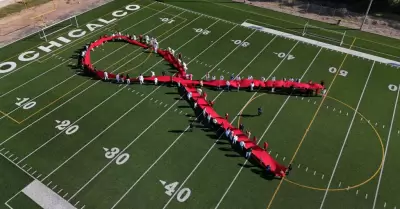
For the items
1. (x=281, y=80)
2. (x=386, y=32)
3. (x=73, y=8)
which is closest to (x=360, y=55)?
(x=386, y=32)

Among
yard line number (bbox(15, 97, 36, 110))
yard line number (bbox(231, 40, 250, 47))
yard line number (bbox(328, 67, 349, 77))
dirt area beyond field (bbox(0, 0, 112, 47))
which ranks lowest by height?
yard line number (bbox(328, 67, 349, 77))

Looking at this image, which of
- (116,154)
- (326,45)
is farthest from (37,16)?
(326,45)

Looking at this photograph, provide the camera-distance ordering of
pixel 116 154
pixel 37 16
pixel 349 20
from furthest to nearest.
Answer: pixel 349 20, pixel 37 16, pixel 116 154

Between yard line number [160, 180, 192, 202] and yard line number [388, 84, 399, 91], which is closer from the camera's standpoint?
yard line number [160, 180, 192, 202]

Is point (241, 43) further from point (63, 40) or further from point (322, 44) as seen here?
point (63, 40)

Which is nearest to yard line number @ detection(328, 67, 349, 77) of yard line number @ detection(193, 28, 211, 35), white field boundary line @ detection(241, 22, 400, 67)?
white field boundary line @ detection(241, 22, 400, 67)

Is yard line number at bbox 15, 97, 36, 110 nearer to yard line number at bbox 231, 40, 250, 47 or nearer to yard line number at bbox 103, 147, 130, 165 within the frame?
yard line number at bbox 103, 147, 130, 165
